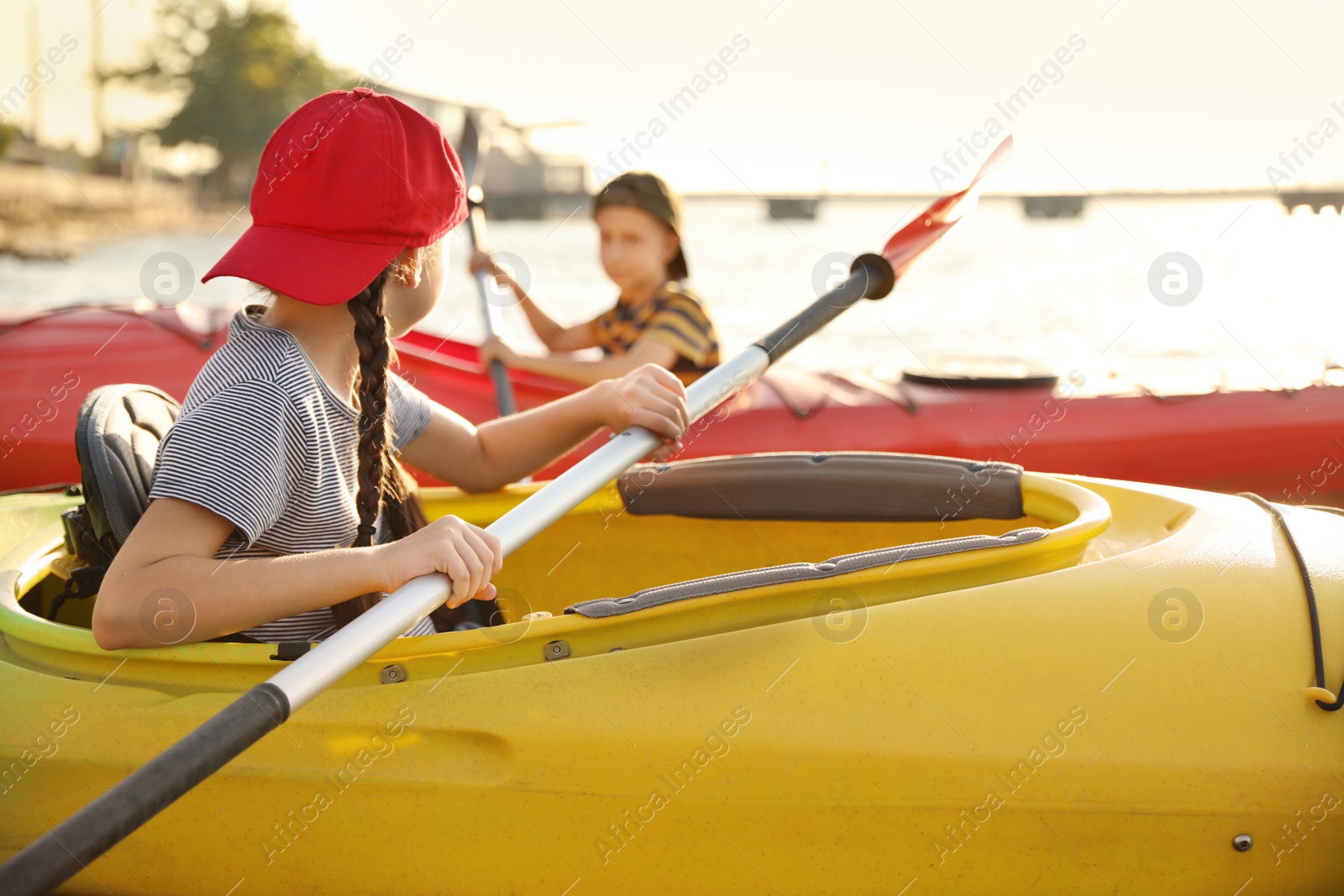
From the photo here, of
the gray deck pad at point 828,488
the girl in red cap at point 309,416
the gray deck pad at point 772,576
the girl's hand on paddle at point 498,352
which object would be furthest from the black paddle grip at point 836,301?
the girl's hand on paddle at point 498,352

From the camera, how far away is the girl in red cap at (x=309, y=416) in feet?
3.18

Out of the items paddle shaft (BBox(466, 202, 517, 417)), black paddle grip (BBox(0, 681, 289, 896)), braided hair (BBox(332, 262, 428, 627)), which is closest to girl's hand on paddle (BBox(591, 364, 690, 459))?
braided hair (BBox(332, 262, 428, 627))

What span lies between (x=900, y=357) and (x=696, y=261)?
13.4 meters

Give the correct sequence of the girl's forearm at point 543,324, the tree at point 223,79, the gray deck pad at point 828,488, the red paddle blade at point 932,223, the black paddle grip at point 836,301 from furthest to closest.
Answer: the tree at point 223,79, the girl's forearm at point 543,324, the red paddle blade at point 932,223, the black paddle grip at point 836,301, the gray deck pad at point 828,488

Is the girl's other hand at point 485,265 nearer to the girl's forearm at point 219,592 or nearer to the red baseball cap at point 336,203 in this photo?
the red baseball cap at point 336,203

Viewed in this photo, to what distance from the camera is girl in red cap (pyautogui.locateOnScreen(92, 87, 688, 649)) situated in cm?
97

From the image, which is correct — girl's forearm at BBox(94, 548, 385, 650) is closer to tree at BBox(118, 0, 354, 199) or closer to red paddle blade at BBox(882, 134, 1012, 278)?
red paddle blade at BBox(882, 134, 1012, 278)

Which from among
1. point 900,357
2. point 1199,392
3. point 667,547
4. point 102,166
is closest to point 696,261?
point 900,357

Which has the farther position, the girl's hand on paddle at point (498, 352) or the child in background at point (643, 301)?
the girl's hand on paddle at point (498, 352)

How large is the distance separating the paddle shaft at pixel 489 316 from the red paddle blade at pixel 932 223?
0.96 metres

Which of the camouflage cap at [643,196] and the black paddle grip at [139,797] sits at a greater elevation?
the camouflage cap at [643,196]

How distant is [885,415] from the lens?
2.67m

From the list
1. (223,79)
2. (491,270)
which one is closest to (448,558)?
(491,270)

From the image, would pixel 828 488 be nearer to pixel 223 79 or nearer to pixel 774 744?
pixel 774 744
